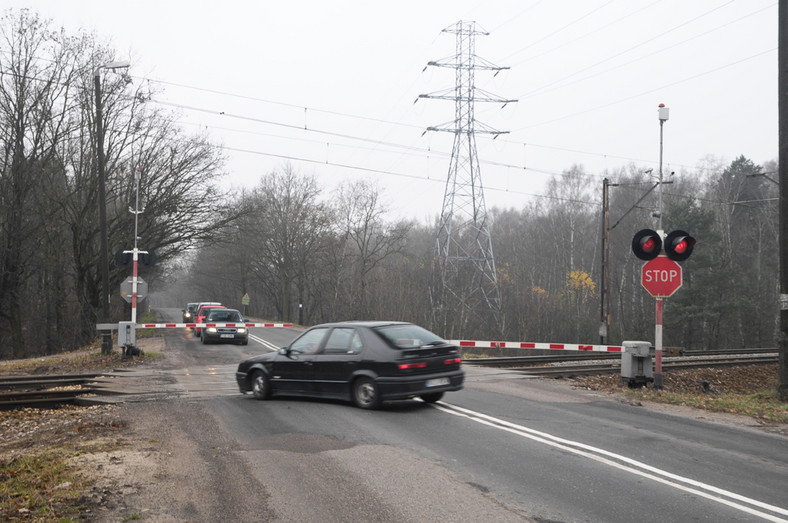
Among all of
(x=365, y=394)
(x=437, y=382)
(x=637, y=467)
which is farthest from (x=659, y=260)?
(x=637, y=467)

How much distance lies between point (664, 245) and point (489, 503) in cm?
998

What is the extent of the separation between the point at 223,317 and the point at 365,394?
20.1m

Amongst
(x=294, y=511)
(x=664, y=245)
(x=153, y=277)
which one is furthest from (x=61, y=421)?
(x=153, y=277)

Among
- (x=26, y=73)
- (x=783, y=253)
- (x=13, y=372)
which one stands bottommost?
(x=13, y=372)

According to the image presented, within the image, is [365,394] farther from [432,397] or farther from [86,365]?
[86,365]

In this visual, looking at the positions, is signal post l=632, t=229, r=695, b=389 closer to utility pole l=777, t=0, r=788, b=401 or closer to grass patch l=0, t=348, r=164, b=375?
utility pole l=777, t=0, r=788, b=401

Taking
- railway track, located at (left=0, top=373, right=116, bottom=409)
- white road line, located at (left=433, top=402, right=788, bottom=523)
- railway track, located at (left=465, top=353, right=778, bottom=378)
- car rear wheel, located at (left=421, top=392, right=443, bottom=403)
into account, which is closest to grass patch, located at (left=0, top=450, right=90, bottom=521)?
railway track, located at (left=0, top=373, right=116, bottom=409)

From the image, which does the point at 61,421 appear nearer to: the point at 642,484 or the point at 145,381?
the point at 145,381

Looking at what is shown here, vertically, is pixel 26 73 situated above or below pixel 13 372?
above

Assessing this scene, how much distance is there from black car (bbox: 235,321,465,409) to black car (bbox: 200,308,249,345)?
17.2 metres

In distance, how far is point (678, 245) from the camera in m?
13.8

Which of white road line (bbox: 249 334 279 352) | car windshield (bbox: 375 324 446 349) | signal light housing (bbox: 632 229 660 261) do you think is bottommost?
white road line (bbox: 249 334 279 352)

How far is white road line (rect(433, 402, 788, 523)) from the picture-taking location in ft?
19.0

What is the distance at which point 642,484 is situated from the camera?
21.1 ft
